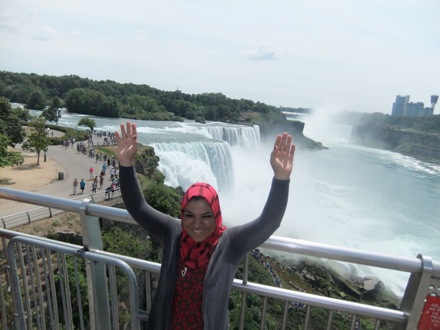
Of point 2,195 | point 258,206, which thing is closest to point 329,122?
point 258,206

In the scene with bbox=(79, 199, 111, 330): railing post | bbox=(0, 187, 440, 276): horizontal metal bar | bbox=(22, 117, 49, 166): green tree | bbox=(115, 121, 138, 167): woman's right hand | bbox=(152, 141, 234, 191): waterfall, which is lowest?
bbox=(152, 141, 234, 191): waterfall

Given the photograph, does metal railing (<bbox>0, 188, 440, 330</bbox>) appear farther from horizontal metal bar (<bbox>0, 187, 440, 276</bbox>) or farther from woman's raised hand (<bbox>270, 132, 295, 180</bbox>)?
woman's raised hand (<bbox>270, 132, 295, 180</bbox>)

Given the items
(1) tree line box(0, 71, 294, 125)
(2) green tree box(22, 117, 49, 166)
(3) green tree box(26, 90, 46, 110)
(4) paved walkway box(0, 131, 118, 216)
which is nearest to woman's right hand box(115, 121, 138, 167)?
(4) paved walkway box(0, 131, 118, 216)

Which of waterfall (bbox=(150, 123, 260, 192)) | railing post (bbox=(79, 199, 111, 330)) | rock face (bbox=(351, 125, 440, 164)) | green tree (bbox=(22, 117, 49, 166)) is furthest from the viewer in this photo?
rock face (bbox=(351, 125, 440, 164))

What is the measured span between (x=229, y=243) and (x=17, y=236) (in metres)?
1.59

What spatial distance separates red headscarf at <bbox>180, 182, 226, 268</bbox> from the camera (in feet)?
5.82

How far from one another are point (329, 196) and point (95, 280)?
47.2m

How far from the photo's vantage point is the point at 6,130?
27.0 metres

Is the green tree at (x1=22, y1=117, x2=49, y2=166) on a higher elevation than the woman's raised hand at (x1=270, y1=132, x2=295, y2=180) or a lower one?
lower

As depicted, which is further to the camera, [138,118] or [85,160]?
[138,118]

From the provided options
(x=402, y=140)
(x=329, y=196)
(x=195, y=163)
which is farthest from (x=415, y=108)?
(x=195, y=163)

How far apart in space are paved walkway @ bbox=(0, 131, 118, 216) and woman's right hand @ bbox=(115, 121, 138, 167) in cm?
1459

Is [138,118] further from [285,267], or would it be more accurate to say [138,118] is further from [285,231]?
[285,267]

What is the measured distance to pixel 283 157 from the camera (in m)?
1.88
